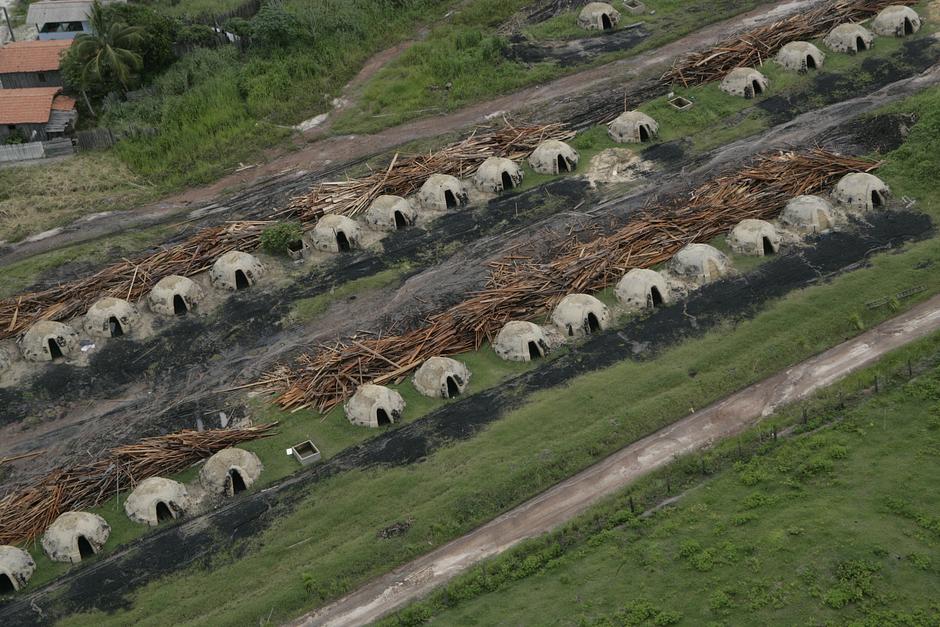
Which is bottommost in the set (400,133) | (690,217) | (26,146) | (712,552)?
(712,552)

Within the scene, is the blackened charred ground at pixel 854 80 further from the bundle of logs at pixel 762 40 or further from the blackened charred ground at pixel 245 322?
the blackened charred ground at pixel 245 322

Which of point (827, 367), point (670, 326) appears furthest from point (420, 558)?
point (827, 367)

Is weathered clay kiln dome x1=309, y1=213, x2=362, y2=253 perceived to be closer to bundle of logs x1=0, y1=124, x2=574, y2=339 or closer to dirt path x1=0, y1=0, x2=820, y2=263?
bundle of logs x1=0, y1=124, x2=574, y2=339

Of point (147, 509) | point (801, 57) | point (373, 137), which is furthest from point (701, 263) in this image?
point (147, 509)

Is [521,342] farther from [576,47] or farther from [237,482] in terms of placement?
[576,47]

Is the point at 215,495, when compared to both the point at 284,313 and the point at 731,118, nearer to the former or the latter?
the point at 284,313
